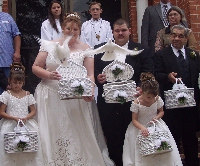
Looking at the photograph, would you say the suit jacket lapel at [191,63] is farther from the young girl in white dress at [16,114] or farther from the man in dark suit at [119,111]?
the young girl in white dress at [16,114]

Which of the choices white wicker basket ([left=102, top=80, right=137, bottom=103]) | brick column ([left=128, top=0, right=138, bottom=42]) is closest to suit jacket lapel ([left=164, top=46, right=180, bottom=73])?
white wicker basket ([left=102, top=80, right=137, bottom=103])

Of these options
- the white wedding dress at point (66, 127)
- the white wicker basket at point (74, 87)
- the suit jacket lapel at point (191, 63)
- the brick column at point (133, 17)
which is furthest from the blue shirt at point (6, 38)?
the brick column at point (133, 17)

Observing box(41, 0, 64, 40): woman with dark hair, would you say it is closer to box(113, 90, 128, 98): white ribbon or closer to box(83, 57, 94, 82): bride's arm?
box(83, 57, 94, 82): bride's arm

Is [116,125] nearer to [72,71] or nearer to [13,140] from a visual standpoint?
[72,71]

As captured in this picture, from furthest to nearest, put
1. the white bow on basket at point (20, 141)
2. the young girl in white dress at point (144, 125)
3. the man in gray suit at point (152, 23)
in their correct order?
the man in gray suit at point (152, 23) → the young girl in white dress at point (144, 125) → the white bow on basket at point (20, 141)

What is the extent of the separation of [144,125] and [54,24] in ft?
8.00

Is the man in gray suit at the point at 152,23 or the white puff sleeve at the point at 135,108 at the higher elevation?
the man in gray suit at the point at 152,23

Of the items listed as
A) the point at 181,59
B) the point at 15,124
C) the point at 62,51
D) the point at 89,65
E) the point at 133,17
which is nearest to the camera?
the point at 62,51

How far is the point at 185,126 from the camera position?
5.59m

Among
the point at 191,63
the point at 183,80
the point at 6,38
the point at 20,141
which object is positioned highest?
the point at 6,38

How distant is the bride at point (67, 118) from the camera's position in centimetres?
504

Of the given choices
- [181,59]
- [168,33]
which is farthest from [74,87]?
[168,33]

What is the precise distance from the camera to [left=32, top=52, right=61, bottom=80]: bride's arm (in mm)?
4895

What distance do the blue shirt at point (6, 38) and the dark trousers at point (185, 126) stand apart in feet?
7.64
